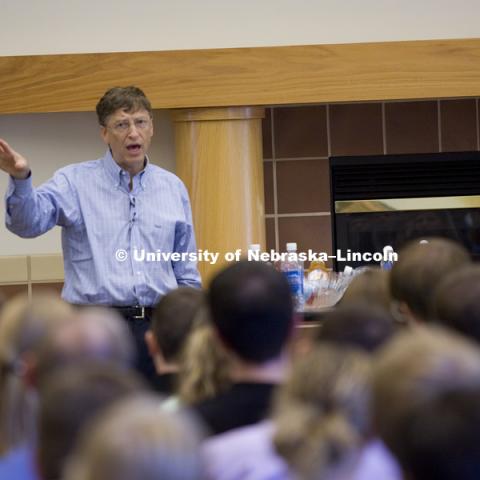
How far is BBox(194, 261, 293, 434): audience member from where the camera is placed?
186 cm

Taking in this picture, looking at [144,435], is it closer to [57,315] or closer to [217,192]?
[57,315]

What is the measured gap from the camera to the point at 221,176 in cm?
488

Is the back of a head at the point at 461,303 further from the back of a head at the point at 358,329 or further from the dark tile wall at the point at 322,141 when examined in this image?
the dark tile wall at the point at 322,141

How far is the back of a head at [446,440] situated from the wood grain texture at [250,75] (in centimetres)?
371

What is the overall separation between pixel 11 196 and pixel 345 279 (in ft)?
4.76

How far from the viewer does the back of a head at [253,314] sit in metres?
1.88

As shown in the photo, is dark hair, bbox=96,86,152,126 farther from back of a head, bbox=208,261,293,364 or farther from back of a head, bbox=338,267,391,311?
back of a head, bbox=208,261,293,364

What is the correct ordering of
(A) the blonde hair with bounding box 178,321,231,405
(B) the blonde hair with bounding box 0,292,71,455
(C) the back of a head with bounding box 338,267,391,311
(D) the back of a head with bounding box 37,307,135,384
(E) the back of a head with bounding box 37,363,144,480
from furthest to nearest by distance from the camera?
1. (C) the back of a head with bounding box 338,267,391,311
2. (A) the blonde hair with bounding box 178,321,231,405
3. (B) the blonde hair with bounding box 0,292,71,455
4. (D) the back of a head with bounding box 37,307,135,384
5. (E) the back of a head with bounding box 37,363,144,480

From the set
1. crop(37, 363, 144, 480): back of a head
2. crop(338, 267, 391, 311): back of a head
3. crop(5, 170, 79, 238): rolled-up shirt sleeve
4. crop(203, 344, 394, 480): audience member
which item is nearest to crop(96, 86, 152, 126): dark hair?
crop(5, 170, 79, 238): rolled-up shirt sleeve

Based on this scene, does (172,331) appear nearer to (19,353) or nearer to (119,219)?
(19,353)

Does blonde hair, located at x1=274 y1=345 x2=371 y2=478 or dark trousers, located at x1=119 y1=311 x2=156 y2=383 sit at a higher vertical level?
blonde hair, located at x1=274 y1=345 x2=371 y2=478

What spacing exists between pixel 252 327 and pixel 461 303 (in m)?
0.32

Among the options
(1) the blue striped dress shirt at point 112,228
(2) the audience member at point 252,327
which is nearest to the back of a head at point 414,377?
(2) the audience member at point 252,327

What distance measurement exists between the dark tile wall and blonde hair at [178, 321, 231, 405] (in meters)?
3.27
